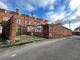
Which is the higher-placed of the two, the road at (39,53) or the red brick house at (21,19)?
the red brick house at (21,19)

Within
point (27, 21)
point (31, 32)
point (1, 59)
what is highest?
point (27, 21)

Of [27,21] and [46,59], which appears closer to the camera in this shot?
[46,59]

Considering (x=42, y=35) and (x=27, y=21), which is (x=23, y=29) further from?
(x=27, y=21)

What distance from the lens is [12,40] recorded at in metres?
14.9

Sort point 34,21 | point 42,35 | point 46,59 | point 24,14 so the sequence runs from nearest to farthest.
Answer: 1. point 46,59
2. point 42,35
3. point 24,14
4. point 34,21

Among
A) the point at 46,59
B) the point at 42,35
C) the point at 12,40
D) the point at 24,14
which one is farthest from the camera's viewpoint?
the point at 24,14

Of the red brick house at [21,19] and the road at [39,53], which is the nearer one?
the road at [39,53]

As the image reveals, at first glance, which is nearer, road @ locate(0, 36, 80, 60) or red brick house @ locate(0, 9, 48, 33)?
road @ locate(0, 36, 80, 60)

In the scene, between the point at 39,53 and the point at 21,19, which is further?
the point at 21,19

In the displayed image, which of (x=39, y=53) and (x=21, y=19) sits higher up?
(x=21, y=19)

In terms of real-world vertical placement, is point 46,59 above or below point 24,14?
below

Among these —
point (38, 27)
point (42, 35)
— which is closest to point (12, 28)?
point (42, 35)

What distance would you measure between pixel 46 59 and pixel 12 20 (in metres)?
9.14

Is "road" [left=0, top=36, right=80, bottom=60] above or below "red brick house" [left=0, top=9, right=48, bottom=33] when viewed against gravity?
below
